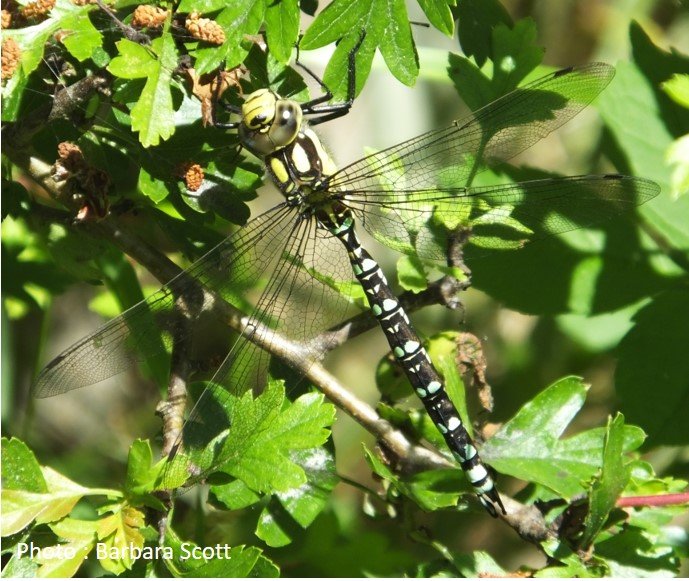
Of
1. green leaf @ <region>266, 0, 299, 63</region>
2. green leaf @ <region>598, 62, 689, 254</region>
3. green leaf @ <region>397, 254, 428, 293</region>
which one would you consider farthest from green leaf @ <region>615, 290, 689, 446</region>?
green leaf @ <region>266, 0, 299, 63</region>

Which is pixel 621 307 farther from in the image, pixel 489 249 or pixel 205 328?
pixel 205 328

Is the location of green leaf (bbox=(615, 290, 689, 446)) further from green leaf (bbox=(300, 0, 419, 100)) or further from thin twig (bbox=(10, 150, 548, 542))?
green leaf (bbox=(300, 0, 419, 100))

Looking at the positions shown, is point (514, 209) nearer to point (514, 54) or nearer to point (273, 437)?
point (514, 54)

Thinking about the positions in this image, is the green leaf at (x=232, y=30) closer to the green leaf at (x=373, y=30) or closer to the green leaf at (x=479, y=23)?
the green leaf at (x=373, y=30)

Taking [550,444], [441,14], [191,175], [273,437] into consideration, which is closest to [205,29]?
[191,175]

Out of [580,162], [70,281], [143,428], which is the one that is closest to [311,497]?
[70,281]
